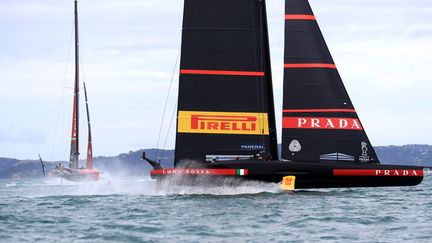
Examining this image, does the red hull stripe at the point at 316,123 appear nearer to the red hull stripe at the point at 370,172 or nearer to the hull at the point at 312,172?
the hull at the point at 312,172

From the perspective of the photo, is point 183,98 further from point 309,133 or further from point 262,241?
point 262,241

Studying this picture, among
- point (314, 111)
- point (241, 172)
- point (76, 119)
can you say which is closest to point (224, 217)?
point (241, 172)

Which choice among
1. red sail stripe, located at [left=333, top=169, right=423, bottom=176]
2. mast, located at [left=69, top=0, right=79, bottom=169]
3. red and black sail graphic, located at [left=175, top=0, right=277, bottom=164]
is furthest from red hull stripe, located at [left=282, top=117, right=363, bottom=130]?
mast, located at [left=69, top=0, right=79, bottom=169]

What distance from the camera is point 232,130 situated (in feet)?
95.2

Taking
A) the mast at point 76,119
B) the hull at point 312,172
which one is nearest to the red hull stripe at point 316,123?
the hull at point 312,172

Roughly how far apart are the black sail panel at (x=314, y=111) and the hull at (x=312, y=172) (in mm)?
849

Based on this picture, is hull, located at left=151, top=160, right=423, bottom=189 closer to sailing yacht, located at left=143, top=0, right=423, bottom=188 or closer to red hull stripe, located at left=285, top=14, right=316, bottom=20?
sailing yacht, located at left=143, top=0, right=423, bottom=188

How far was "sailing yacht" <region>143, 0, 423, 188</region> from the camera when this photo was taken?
2884 cm

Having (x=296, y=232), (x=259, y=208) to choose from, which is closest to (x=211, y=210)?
(x=259, y=208)

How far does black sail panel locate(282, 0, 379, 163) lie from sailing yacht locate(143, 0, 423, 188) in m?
0.03

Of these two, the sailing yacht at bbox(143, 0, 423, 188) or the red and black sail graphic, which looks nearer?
the sailing yacht at bbox(143, 0, 423, 188)

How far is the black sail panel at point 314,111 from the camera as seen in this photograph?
2880cm

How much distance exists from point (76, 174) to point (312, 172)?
4070 centimetres

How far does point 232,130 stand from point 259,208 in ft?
20.4
